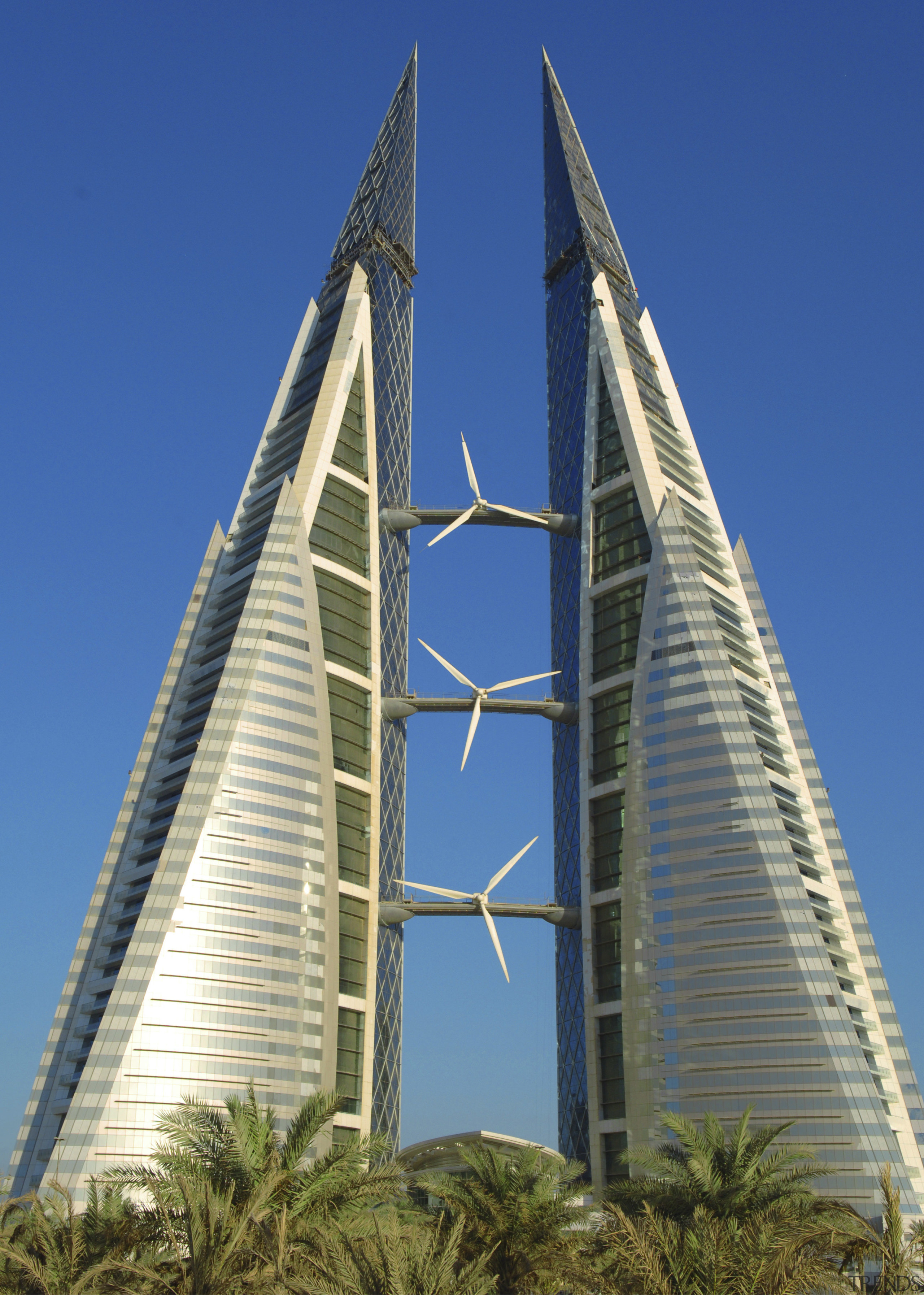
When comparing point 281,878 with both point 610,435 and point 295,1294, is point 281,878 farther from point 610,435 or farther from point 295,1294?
point 295,1294

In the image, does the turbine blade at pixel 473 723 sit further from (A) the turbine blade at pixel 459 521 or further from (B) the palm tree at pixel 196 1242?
(B) the palm tree at pixel 196 1242

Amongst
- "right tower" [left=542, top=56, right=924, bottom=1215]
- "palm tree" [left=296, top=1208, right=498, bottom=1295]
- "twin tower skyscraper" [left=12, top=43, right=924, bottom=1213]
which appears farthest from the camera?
"twin tower skyscraper" [left=12, top=43, right=924, bottom=1213]

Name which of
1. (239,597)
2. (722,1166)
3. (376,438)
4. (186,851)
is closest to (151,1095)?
(186,851)

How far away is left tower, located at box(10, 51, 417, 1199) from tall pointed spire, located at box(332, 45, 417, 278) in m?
19.8

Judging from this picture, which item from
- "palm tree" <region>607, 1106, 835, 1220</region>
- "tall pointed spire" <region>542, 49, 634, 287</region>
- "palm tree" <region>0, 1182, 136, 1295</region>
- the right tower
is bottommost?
"palm tree" <region>0, 1182, 136, 1295</region>

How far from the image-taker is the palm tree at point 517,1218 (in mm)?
41531

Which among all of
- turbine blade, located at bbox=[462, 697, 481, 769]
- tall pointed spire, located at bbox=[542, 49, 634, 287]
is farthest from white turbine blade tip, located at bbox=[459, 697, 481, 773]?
tall pointed spire, located at bbox=[542, 49, 634, 287]

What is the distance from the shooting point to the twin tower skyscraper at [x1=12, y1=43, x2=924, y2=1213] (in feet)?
305

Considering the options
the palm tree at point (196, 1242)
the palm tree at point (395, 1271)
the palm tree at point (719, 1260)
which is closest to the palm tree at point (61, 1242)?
the palm tree at point (196, 1242)

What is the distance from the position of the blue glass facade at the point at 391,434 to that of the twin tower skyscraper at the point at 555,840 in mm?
636

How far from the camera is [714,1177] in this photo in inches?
1737

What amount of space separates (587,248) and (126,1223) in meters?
134

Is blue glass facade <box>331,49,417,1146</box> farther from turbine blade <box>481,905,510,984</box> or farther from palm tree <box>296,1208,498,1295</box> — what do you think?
palm tree <box>296,1208,498,1295</box>

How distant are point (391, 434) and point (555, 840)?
50964 millimetres
